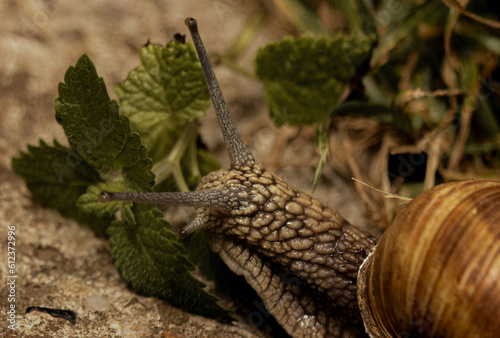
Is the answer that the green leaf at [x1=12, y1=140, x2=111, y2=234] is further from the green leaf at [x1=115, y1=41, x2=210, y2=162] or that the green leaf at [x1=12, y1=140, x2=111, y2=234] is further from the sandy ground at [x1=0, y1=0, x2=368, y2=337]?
the green leaf at [x1=115, y1=41, x2=210, y2=162]

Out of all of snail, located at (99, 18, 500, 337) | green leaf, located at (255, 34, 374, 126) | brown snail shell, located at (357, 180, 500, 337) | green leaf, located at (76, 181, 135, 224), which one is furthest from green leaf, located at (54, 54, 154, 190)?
brown snail shell, located at (357, 180, 500, 337)

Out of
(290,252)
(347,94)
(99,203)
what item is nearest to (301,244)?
(290,252)

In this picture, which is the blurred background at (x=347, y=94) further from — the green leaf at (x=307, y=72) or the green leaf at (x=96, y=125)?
the green leaf at (x=96, y=125)

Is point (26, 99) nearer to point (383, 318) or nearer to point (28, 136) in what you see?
point (28, 136)

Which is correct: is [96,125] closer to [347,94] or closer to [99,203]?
[99,203]

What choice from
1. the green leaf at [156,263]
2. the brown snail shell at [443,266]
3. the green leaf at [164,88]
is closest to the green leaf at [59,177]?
the green leaf at [156,263]
